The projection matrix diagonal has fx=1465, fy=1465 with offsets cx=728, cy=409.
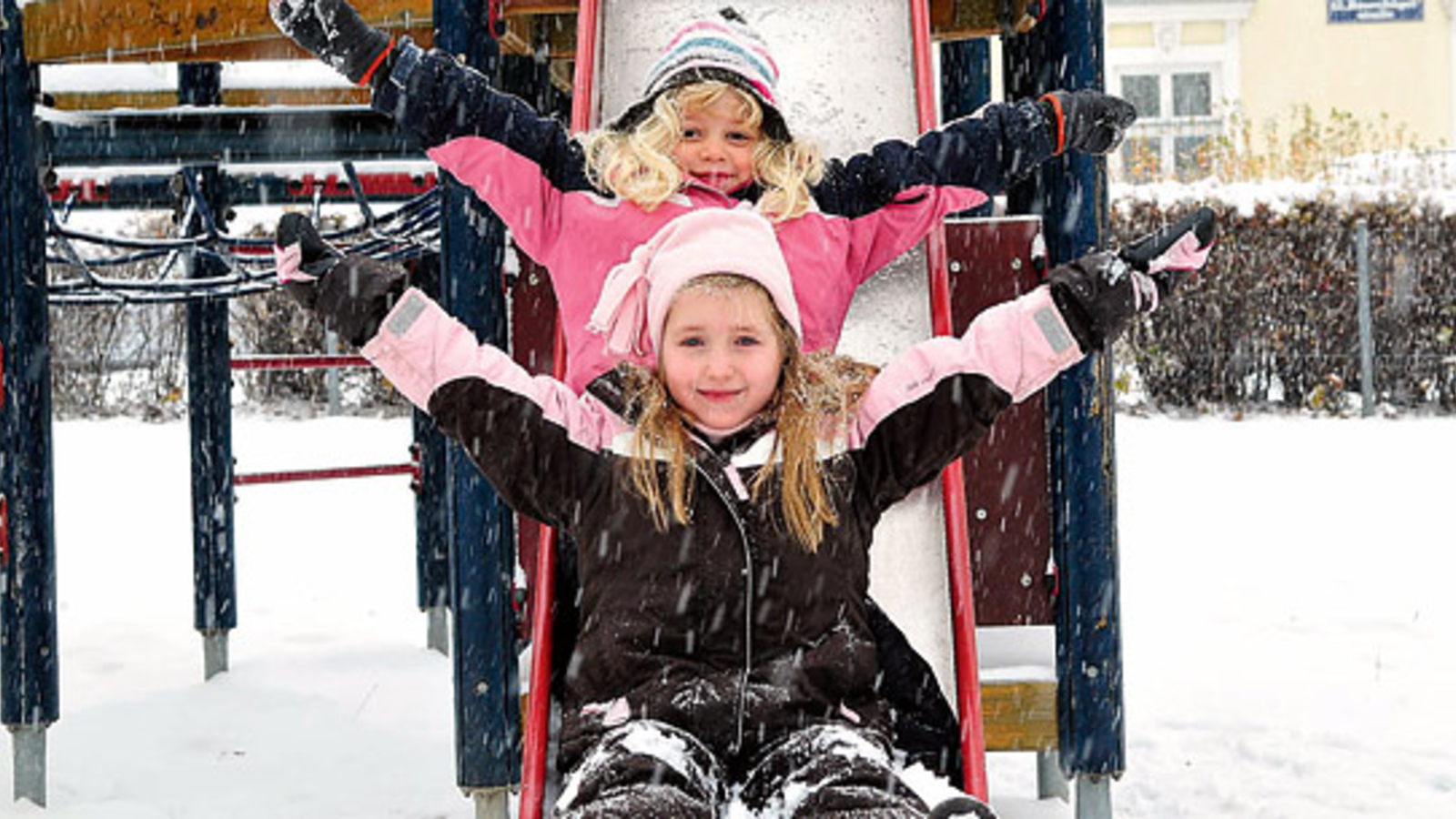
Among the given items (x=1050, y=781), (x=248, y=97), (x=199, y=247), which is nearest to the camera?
(x=1050, y=781)

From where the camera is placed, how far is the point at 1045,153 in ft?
9.19

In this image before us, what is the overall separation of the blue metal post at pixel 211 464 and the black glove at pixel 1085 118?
316 centimetres

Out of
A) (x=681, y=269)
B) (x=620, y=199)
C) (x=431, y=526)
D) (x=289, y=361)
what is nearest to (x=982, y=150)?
(x=620, y=199)

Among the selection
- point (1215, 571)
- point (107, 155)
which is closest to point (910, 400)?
point (107, 155)

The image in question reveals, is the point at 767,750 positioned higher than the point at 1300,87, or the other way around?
the point at 1300,87

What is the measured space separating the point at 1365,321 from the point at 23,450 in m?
9.44

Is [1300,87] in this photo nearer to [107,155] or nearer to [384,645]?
[384,645]

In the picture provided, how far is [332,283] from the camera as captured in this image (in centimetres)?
212

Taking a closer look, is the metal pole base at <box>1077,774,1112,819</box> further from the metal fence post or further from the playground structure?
the metal fence post

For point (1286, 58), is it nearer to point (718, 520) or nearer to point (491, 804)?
point (491, 804)

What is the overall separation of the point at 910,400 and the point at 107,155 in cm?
255

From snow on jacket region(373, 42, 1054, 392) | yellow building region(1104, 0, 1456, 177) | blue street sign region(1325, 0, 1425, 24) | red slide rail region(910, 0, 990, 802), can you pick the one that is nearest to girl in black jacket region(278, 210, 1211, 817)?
red slide rail region(910, 0, 990, 802)

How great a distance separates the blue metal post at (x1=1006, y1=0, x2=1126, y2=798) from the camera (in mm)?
2924

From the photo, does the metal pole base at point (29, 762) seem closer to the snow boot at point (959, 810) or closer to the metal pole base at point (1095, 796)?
the metal pole base at point (1095, 796)
